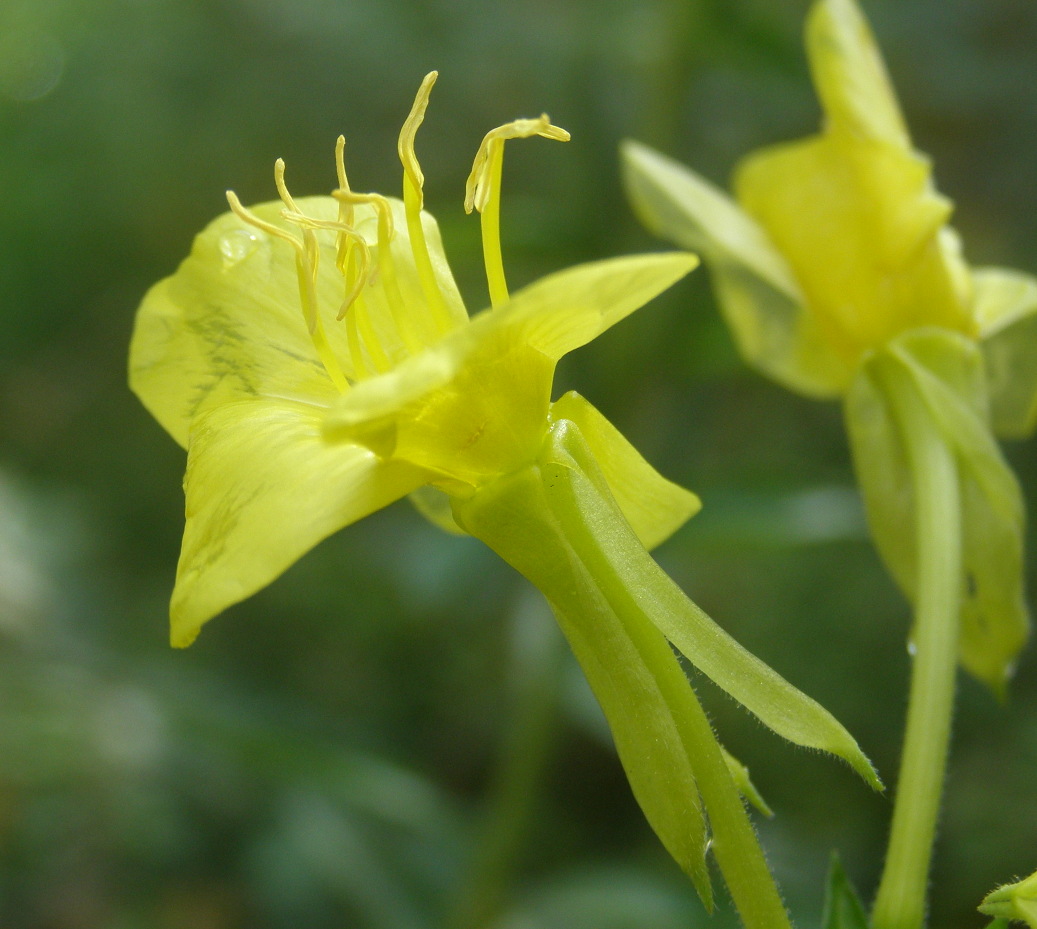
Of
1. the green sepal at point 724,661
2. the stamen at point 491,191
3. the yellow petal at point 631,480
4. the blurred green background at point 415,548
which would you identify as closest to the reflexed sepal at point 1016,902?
the green sepal at point 724,661

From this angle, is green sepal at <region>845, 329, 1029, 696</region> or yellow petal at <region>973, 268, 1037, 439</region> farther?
yellow petal at <region>973, 268, 1037, 439</region>

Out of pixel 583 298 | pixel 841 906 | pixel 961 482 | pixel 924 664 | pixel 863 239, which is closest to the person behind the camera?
pixel 583 298

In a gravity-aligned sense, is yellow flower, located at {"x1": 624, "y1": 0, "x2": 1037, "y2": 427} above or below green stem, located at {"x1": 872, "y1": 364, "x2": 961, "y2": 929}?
above

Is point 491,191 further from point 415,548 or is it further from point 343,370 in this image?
point 415,548

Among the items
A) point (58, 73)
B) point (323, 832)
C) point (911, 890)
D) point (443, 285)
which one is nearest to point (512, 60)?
point (58, 73)

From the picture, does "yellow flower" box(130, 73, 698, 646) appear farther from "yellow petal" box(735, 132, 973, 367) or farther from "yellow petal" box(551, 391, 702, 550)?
"yellow petal" box(735, 132, 973, 367)

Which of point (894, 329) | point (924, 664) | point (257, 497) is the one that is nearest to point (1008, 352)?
point (894, 329)

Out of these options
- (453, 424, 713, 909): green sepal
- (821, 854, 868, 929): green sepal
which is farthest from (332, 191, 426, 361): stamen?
(821, 854, 868, 929): green sepal
